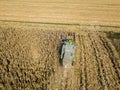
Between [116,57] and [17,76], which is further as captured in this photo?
[116,57]

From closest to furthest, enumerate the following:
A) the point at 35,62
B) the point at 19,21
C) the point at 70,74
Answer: the point at 70,74 < the point at 35,62 < the point at 19,21

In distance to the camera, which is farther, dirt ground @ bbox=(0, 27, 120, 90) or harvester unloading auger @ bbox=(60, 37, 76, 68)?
harvester unloading auger @ bbox=(60, 37, 76, 68)

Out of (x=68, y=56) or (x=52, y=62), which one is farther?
(x=52, y=62)

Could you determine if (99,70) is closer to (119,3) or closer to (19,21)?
(19,21)

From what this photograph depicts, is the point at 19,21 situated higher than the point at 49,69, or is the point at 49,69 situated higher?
the point at 19,21

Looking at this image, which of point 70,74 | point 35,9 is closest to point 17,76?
point 70,74

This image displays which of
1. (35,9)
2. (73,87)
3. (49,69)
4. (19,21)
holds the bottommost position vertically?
(73,87)

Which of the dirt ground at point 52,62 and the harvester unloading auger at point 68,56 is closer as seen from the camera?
the dirt ground at point 52,62

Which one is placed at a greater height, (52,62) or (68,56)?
(68,56)
